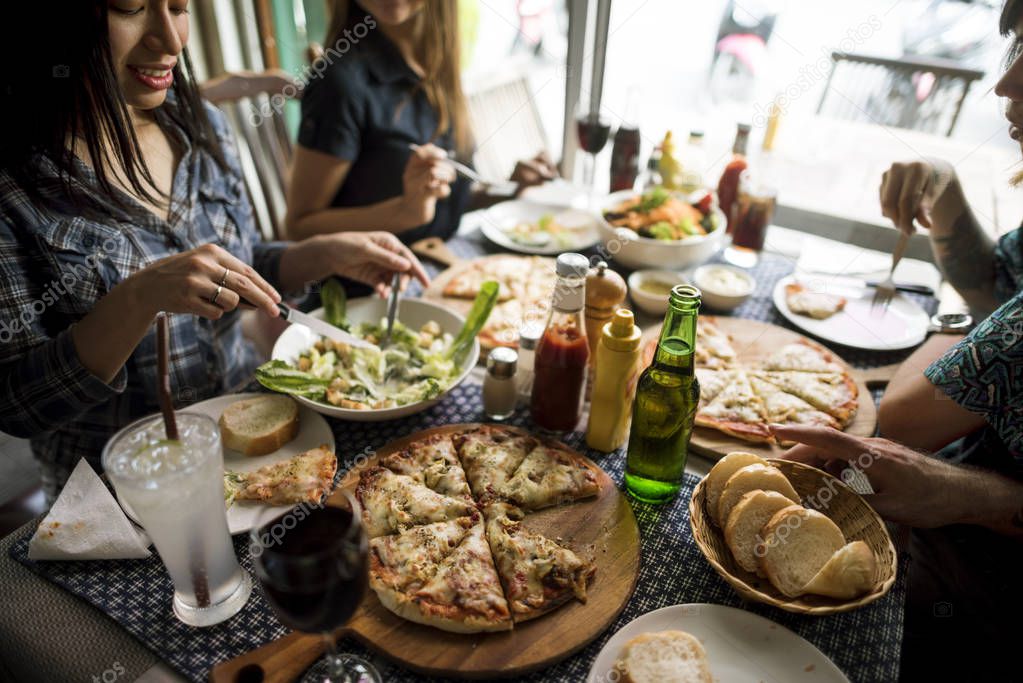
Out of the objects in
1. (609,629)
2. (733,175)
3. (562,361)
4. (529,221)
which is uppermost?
(733,175)

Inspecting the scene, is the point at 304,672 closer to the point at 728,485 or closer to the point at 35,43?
the point at 728,485

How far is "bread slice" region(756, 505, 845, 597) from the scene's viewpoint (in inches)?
42.9

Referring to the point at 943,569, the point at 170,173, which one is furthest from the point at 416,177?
the point at 943,569

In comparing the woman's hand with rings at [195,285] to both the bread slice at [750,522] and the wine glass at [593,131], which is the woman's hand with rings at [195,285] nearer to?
the bread slice at [750,522]

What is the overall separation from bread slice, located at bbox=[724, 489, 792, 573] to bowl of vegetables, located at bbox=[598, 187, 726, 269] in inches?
44.0

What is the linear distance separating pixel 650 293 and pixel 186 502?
147 centimetres

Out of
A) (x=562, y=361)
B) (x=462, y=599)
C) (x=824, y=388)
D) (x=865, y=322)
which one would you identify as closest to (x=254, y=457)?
(x=462, y=599)

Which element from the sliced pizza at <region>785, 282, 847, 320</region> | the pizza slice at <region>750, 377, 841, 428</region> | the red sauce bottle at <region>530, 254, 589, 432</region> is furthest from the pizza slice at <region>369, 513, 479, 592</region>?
the sliced pizza at <region>785, 282, 847, 320</region>

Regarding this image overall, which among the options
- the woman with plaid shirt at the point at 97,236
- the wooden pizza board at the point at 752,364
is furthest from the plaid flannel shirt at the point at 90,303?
the wooden pizza board at the point at 752,364

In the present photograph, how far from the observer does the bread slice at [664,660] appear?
3.10 ft

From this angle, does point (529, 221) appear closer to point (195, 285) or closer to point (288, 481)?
point (195, 285)

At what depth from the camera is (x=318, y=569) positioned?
0.80 metres

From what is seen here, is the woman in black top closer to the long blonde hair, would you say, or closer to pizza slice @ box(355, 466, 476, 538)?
the long blonde hair

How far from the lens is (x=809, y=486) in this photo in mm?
1261
